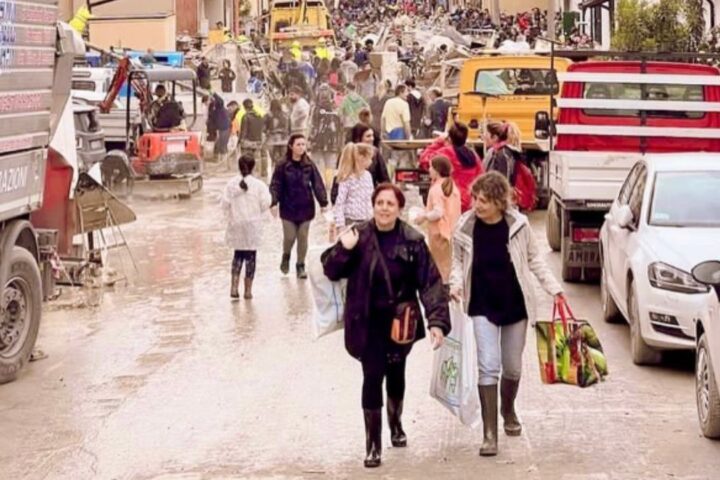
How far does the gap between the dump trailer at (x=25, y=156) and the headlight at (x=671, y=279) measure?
466cm

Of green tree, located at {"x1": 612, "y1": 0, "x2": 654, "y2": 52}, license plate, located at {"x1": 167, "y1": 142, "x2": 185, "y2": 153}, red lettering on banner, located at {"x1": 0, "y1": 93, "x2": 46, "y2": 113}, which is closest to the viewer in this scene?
red lettering on banner, located at {"x1": 0, "y1": 93, "x2": 46, "y2": 113}

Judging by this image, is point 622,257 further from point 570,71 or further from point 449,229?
point 570,71

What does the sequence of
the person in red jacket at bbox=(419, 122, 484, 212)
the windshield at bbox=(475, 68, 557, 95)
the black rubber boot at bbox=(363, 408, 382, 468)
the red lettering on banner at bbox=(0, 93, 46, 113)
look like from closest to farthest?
1. the black rubber boot at bbox=(363, 408, 382, 468)
2. the red lettering on banner at bbox=(0, 93, 46, 113)
3. the person in red jacket at bbox=(419, 122, 484, 212)
4. the windshield at bbox=(475, 68, 557, 95)

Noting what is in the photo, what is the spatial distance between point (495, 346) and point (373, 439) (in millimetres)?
872

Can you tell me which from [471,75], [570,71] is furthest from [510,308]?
[471,75]

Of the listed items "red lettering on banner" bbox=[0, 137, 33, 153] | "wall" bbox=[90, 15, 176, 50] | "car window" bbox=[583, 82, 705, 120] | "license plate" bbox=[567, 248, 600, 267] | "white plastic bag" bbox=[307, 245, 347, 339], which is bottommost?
"license plate" bbox=[567, 248, 600, 267]

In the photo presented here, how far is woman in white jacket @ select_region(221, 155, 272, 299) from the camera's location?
15133 millimetres

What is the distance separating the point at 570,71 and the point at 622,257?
4763 mm

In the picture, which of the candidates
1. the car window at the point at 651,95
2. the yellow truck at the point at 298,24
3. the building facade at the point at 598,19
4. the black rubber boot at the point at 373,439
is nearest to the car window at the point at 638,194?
the car window at the point at 651,95

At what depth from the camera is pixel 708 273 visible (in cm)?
846

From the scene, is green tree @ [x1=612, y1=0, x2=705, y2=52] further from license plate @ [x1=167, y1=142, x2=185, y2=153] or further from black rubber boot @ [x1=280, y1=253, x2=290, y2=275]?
black rubber boot @ [x1=280, y1=253, x2=290, y2=275]

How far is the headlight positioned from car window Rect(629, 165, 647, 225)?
1.10m

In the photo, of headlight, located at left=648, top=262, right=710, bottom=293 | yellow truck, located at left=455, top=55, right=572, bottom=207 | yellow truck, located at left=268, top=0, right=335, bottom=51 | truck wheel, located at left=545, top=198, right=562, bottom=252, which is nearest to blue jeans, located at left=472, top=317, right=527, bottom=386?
headlight, located at left=648, top=262, right=710, bottom=293

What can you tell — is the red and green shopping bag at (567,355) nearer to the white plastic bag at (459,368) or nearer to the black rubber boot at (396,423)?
the white plastic bag at (459,368)
